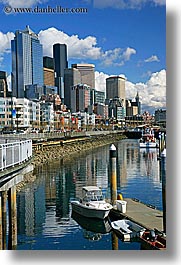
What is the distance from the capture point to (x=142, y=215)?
7.89 metres

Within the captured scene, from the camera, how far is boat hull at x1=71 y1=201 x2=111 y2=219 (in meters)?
8.39

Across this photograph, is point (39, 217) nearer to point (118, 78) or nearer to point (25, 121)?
point (118, 78)

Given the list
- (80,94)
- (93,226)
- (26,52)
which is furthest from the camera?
(80,94)

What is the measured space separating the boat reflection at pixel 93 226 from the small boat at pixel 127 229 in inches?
13.6

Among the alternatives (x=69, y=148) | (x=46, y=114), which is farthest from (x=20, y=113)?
(x=69, y=148)

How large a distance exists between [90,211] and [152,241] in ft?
10.1

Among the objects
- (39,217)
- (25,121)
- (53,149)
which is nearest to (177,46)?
(39,217)

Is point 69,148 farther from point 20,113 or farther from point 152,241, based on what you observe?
point 152,241

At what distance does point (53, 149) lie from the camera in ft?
80.9

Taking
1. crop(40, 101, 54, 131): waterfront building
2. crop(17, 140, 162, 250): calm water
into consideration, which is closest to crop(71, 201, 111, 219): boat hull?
crop(17, 140, 162, 250): calm water

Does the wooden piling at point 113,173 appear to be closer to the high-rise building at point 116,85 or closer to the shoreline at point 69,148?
the high-rise building at point 116,85

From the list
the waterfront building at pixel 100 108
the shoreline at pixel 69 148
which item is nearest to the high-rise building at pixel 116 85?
the waterfront building at pixel 100 108

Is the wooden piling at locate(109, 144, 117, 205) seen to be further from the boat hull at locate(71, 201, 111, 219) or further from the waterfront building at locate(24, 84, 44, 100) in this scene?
the waterfront building at locate(24, 84, 44, 100)

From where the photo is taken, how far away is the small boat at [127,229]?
6.79 meters
